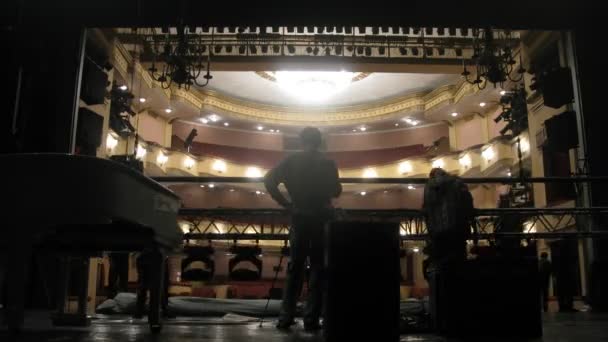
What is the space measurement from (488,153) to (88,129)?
1212cm

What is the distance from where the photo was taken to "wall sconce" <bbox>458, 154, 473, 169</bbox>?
18.4m

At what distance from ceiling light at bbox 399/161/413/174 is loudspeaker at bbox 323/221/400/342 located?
1902cm

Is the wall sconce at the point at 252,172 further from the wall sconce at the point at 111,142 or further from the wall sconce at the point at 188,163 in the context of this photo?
the wall sconce at the point at 111,142

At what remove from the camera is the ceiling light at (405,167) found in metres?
21.3

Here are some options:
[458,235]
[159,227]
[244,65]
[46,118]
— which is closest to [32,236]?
[159,227]

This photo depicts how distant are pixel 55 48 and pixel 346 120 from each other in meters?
16.6

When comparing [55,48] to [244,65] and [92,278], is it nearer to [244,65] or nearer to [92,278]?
[92,278]

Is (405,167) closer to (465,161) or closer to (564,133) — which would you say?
(465,161)

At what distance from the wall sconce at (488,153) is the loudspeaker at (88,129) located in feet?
38.3

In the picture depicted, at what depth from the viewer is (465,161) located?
18703 mm

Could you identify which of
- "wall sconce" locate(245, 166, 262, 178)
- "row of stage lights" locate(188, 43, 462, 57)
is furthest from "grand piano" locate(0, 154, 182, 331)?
"wall sconce" locate(245, 166, 262, 178)

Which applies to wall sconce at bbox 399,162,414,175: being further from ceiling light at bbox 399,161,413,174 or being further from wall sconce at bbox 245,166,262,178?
wall sconce at bbox 245,166,262,178

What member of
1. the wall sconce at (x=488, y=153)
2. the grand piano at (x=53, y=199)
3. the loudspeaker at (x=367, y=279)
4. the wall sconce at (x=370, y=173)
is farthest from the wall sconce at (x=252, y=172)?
the loudspeaker at (x=367, y=279)

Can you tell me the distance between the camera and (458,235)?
11.4ft
